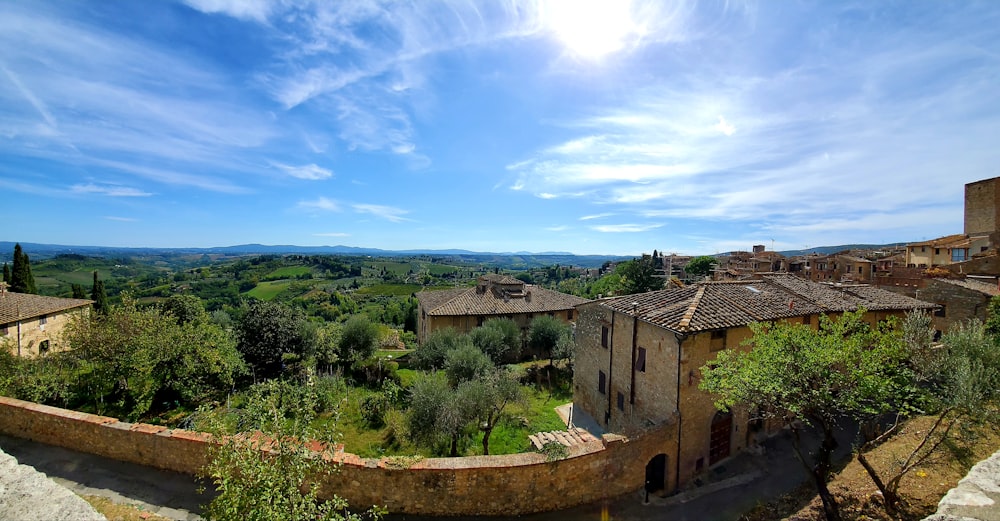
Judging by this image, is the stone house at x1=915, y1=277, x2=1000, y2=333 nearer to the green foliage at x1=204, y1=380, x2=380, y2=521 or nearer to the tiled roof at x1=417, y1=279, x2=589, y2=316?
the tiled roof at x1=417, y1=279, x2=589, y2=316

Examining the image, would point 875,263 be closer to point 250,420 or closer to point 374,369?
point 374,369

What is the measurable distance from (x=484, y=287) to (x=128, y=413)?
92.8ft

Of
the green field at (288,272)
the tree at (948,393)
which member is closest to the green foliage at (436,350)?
the tree at (948,393)

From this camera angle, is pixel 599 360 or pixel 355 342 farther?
pixel 355 342

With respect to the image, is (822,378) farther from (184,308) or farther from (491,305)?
(184,308)

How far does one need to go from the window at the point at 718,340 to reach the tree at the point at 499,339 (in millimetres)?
15767

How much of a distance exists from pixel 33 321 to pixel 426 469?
1240 inches

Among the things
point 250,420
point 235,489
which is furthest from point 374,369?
point 235,489

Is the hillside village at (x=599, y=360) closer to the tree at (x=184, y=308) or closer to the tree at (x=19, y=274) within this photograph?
the tree at (x=184, y=308)

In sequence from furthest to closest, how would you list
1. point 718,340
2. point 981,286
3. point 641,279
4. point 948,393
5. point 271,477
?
point 641,279, point 981,286, point 718,340, point 948,393, point 271,477

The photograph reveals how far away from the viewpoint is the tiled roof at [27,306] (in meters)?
23.2

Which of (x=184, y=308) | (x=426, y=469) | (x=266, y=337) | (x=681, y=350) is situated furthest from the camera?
(x=184, y=308)

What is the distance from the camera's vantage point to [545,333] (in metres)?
32.0

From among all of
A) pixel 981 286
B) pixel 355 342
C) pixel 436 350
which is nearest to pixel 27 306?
pixel 355 342
